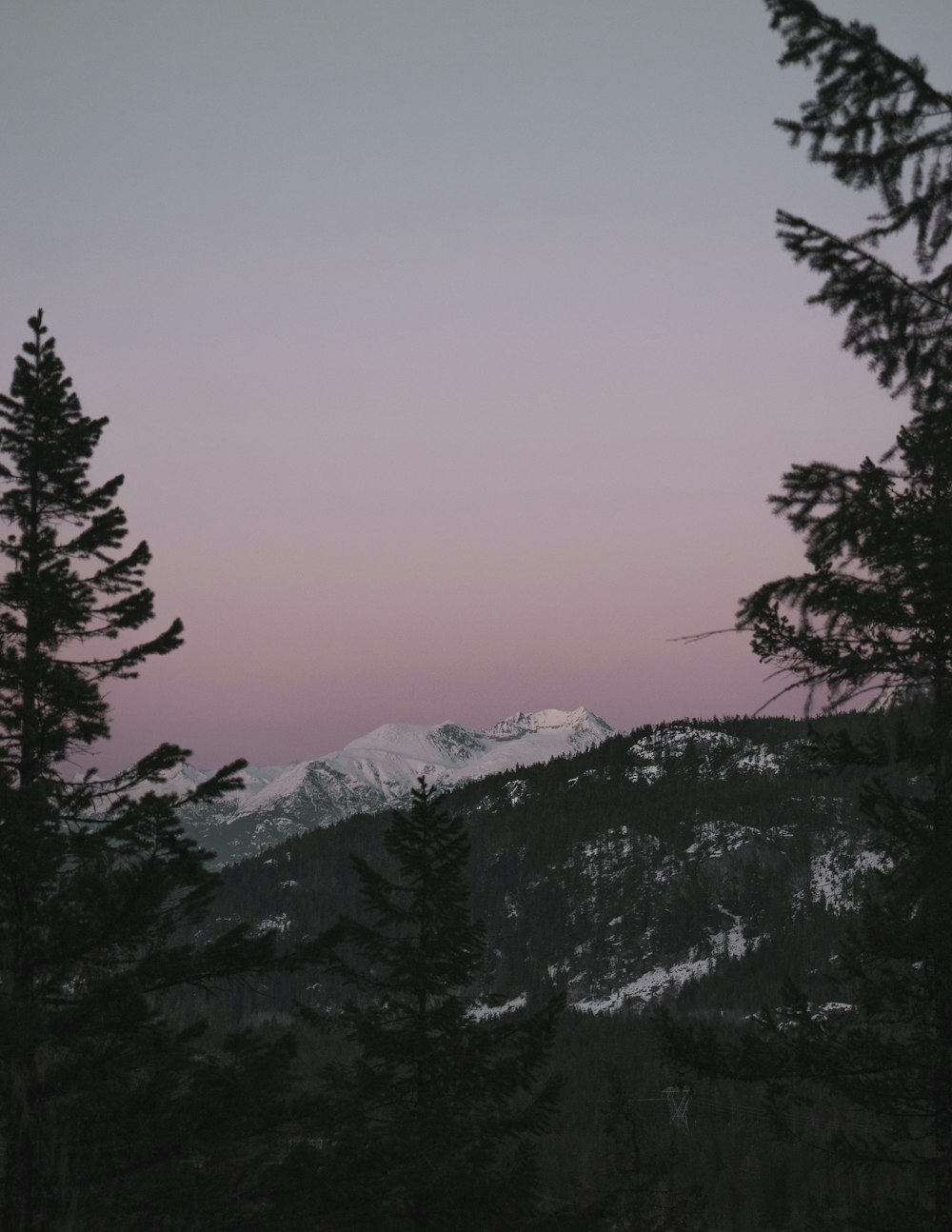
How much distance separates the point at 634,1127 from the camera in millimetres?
30547

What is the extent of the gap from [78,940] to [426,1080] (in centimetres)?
698

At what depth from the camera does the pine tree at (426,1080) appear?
15.6 m

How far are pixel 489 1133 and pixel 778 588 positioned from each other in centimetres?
1371

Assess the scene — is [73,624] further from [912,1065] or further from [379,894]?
[912,1065]

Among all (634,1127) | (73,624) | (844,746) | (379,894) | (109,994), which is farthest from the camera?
(634,1127)

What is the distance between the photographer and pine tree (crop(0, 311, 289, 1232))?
43.5 feet

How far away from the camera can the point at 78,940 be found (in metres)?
14.2

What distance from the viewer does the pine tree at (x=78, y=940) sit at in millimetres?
13250

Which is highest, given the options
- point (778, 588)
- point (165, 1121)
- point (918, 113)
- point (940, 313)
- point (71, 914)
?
point (918, 113)

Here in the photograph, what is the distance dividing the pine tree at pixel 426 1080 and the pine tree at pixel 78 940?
238 centimetres

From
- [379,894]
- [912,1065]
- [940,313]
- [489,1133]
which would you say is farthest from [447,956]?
[940,313]

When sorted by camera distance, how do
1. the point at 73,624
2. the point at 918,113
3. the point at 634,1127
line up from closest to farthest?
the point at 918,113 → the point at 73,624 → the point at 634,1127

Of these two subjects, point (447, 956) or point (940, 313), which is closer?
point (940, 313)

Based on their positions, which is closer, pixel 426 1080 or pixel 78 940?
pixel 78 940
